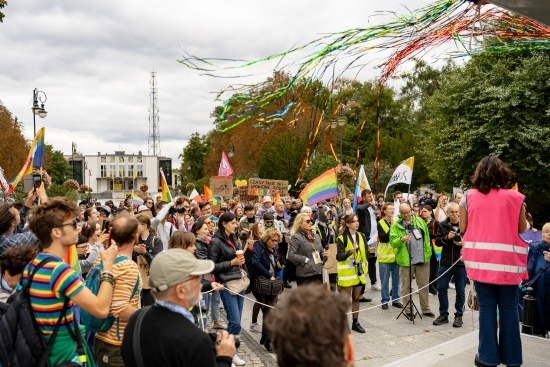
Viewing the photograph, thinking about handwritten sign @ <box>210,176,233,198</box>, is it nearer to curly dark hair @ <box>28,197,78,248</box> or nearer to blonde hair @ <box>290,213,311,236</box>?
blonde hair @ <box>290,213,311,236</box>

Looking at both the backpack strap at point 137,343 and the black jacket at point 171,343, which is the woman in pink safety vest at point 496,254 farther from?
the backpack strap at point 137,343

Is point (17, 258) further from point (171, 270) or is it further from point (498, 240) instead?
point (498, 240)

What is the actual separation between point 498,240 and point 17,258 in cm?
380

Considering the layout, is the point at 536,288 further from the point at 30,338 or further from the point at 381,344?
the point at 30,338

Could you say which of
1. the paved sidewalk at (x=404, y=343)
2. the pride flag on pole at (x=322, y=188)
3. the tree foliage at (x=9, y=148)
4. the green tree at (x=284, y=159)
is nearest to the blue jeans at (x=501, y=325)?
the paved sidewalk at (x=404, y=343)

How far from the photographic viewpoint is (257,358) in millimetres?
6332

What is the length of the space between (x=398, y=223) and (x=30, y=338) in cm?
637

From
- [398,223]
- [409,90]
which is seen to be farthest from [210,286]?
[409,90]

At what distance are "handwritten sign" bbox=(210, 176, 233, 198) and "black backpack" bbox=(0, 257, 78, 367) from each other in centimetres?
1403

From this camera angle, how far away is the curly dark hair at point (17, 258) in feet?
12.3

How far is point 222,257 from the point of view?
250 inches

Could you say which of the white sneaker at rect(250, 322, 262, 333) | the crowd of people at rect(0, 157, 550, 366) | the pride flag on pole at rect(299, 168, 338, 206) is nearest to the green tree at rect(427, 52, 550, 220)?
the pride flag on pole at rect(299, 168, 338, 206)

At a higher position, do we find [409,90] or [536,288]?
[409,90]

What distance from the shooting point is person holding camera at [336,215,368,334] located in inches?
287
